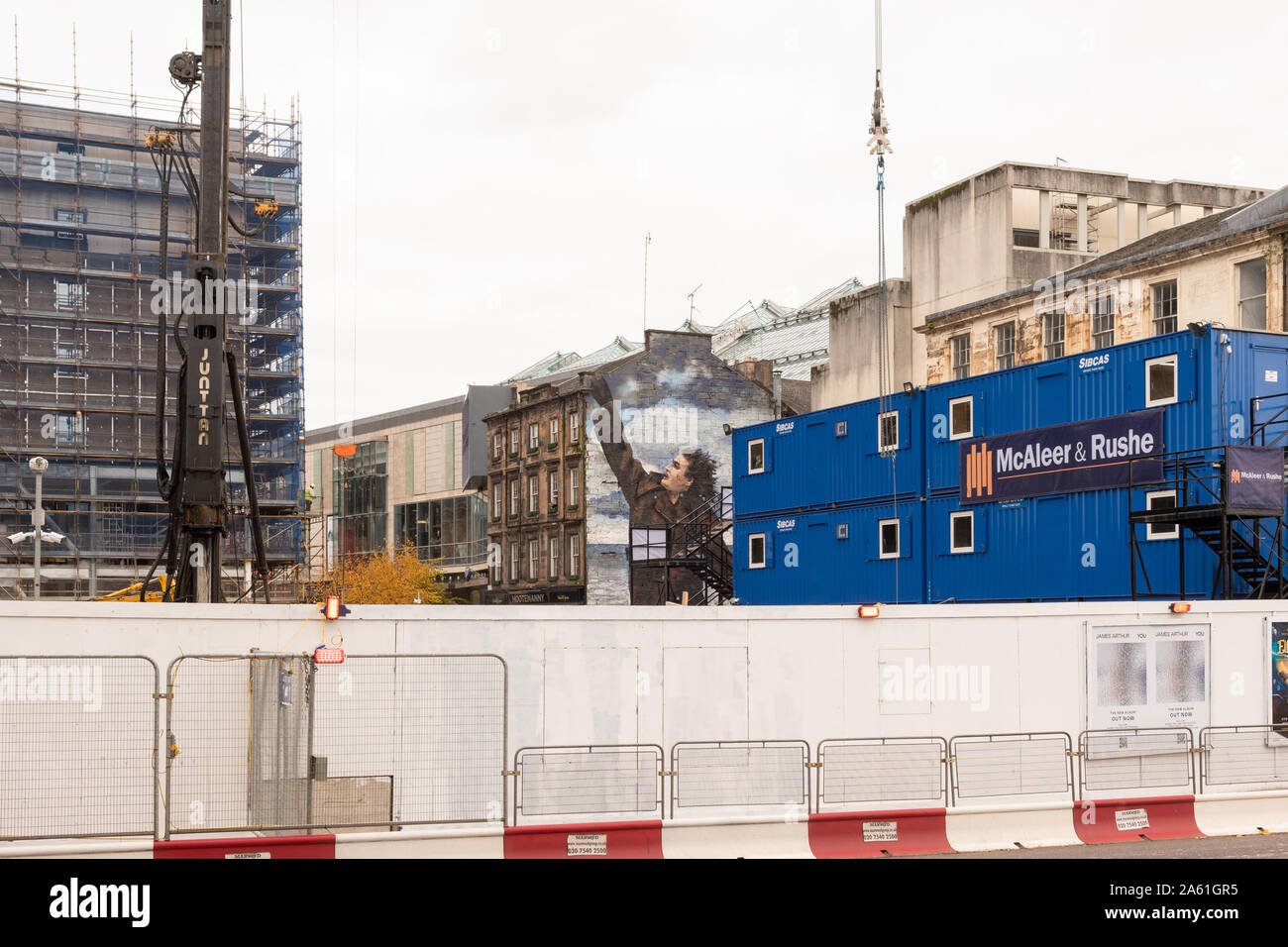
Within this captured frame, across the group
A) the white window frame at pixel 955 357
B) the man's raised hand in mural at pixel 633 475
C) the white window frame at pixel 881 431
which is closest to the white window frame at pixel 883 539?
the white window frame at pixel 881 431

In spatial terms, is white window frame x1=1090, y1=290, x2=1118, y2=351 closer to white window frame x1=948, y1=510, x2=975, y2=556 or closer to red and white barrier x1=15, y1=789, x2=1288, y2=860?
white window frame x1=948, y1=510, x2=975, y2=556

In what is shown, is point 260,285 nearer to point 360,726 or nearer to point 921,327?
point 921,327

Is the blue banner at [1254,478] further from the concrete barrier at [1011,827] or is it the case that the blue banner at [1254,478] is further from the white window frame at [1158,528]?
the concrete barrier at [1011,827]

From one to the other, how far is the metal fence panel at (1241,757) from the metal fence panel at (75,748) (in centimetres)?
1244

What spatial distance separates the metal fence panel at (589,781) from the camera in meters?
14.9

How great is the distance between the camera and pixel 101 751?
13422 mm

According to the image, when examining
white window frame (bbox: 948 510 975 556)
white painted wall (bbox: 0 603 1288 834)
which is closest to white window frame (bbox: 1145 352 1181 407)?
white window frame (bbox: 948 510 975 556)

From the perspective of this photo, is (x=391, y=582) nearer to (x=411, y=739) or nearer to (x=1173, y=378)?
(x=1173, y=378)

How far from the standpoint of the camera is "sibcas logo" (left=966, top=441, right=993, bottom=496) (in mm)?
34688

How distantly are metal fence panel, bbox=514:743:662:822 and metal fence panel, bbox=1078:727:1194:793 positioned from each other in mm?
5501

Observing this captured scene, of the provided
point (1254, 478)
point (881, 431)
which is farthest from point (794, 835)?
point (881, 431)
